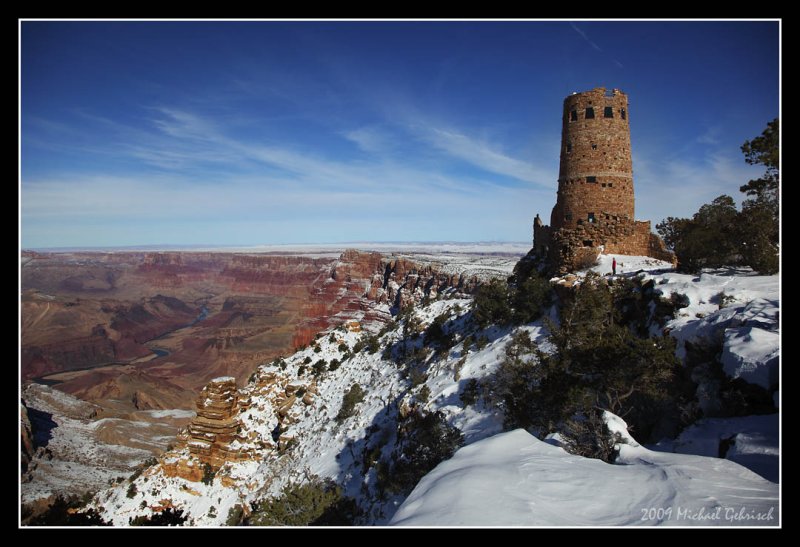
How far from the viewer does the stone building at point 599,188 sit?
16.9 m

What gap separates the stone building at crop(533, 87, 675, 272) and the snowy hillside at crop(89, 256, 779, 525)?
124cm

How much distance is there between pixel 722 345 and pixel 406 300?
6207 cm

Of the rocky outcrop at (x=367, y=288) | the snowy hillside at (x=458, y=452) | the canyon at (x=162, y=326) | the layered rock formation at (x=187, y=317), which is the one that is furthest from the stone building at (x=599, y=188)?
the layered rock formation at (x=187, y=317)

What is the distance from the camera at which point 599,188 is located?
1719 cm

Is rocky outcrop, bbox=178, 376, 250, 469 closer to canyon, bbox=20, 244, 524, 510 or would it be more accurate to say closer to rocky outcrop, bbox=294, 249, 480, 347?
canyon, bbox=20, 244, 524, 510

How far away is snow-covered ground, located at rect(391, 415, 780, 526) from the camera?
4.64 meters

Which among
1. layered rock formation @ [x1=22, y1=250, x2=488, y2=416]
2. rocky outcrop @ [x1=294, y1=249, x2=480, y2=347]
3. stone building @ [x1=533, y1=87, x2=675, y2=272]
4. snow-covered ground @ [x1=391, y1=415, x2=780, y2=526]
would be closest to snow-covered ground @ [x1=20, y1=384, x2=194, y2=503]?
layered rock formation @ [x1=22, y1=250, x2=488, y2=416]

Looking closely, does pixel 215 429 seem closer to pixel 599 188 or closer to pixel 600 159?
pixel 599 188

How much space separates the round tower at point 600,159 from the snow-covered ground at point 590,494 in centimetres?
1295

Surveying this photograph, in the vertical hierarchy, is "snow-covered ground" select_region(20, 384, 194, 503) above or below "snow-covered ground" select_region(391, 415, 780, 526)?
below

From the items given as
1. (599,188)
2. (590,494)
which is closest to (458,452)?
(590,494)

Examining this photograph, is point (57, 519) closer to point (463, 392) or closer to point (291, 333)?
point (463, 392)

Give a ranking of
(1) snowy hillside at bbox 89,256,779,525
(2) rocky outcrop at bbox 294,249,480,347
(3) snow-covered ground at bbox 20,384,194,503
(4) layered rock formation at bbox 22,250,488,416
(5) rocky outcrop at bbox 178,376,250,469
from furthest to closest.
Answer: (2) rocky outcrop at bbox 294,249,480,347 < (4) layered rock formation at bbox 22,250,488,416 < (3) snow-covered ground at bbox 20,384,194,503 < (5) rocky outcrop at bbox 178,376,250,469 < (1) snowy hillside at bbox 89,256,779,525
